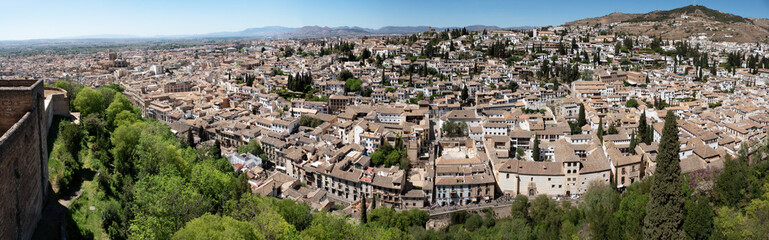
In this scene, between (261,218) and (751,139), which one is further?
(751,139)

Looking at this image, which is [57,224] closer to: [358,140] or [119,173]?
[119,173]

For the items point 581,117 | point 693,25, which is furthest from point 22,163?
point 693,25

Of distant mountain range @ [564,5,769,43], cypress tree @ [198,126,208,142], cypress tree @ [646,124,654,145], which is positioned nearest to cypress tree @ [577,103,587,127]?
cypress tree @ [646,124,654,145]

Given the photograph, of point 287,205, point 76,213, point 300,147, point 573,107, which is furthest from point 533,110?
point 76,213

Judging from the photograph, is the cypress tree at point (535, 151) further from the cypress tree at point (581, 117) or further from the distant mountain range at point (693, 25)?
the distant mountain range at point (693, 25)

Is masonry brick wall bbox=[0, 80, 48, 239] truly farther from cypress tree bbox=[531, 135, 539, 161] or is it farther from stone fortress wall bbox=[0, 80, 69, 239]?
cypress tree bbox=[531, 135, 539, 161]

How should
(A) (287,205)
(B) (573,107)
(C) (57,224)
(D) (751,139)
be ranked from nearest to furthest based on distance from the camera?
1. (C) (57,224)
2. (A) (287,205)
3. (D) (751,139)
4. (B) (573,107)

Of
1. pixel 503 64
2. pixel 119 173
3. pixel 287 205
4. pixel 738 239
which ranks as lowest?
pixel 738 239
